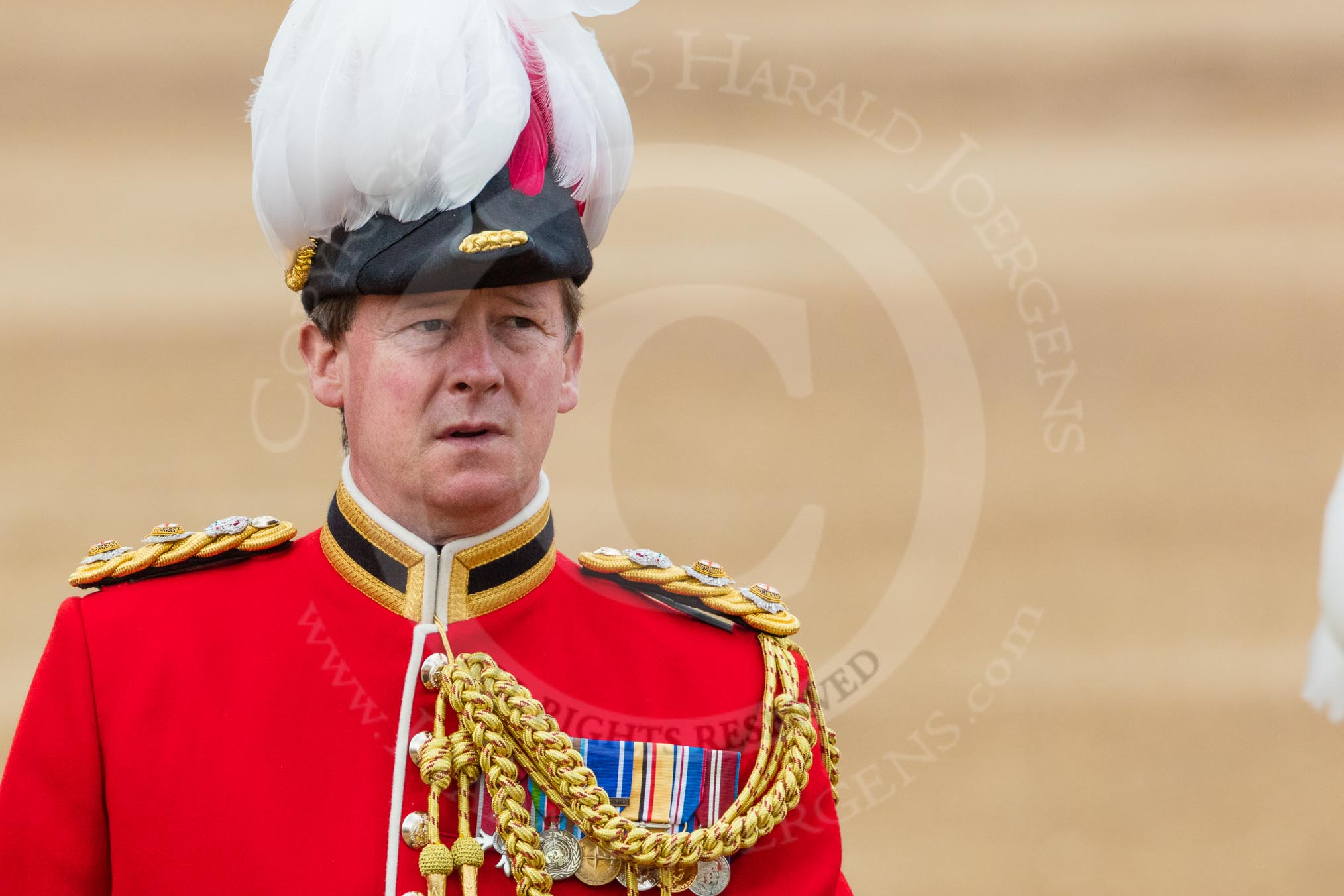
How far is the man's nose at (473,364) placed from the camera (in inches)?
73.7

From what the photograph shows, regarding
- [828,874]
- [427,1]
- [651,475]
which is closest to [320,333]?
[427,1]

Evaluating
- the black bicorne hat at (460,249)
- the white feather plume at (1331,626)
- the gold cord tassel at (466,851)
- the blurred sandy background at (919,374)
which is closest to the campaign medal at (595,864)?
the gold cord tassel at (466,851)

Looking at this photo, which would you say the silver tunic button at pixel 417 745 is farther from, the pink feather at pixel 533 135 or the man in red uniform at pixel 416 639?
the pink feather at pixel 533 135

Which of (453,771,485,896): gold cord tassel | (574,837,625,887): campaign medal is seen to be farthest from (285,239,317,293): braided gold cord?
(574,837,625,887): campaign medal

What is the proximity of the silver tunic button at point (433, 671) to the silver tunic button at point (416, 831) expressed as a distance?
0.16m

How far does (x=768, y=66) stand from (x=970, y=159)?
567 millimetres

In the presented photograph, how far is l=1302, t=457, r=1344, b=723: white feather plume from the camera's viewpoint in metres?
1.01

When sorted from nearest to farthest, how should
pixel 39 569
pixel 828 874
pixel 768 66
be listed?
1. pixel 828 874
2. pixel 39 569
3. pixel 768 66

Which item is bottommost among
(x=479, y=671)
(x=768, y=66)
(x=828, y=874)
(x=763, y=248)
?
(x=828, y=874)

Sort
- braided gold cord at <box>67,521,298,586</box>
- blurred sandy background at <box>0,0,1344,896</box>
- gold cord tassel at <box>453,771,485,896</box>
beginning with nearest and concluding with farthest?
1. gold cord tassel at <box>453,771,485,896</box>
2. braided gold cord at <box>67,521,298,586</box>
3. blurred sandy background at <box>0,0,1344,896</box>

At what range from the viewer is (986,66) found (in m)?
4.05

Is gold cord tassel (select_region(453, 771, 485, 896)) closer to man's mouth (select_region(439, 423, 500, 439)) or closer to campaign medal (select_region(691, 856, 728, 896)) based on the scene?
campaign medal (select_region(691, 856, 728, 896))

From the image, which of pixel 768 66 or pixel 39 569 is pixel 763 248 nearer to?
pixel 768 66

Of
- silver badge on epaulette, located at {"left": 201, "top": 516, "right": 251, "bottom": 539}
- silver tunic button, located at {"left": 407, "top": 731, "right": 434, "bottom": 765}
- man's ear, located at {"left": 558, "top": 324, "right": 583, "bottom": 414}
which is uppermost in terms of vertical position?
man's ear, located at {"left": 558, "top": 324, "right": 583, "bottom": 414}
